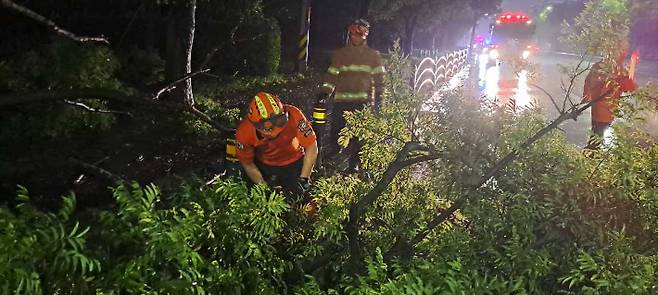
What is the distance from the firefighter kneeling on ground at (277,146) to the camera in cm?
378

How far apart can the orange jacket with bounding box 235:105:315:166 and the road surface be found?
57.4 inches

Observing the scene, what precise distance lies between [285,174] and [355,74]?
2.44 meters

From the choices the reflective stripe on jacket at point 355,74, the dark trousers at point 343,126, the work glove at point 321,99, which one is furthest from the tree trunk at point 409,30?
the work glove at point 321,99

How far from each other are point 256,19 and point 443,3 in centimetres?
1460

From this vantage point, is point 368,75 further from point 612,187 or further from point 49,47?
point 49,47

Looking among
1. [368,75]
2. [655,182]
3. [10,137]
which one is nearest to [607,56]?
[655,182]

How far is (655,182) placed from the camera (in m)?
2.49

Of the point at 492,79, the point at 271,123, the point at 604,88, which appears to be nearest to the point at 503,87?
the point at 492,79

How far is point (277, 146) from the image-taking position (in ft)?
13.9

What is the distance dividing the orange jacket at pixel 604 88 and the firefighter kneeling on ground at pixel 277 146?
82.3 inches

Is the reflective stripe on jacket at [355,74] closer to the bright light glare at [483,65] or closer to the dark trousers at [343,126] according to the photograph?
the dark trousers at [343,126]

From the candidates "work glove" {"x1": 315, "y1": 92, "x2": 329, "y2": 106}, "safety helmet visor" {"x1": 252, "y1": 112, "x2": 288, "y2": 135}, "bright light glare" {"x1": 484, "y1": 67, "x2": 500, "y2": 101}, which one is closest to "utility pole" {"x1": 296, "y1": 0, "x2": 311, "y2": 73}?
"bright light glare" {"x1": 484, "y1": 67, "x2": 500, "y2": 101}

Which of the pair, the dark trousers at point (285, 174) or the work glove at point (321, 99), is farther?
the work glove at point (321, 99)

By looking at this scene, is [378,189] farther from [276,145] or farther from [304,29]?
[304,29]
